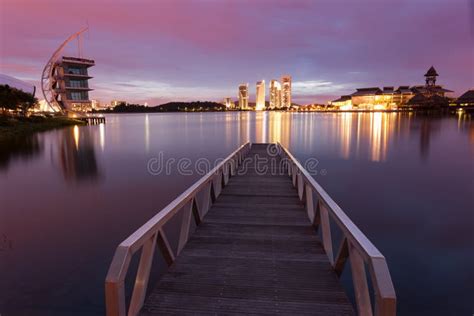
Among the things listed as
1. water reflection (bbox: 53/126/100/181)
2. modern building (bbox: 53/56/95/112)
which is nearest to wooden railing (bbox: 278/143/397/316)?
water reflection (bbox: 53/126/100/181)

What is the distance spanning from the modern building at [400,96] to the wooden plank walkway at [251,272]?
136 metres

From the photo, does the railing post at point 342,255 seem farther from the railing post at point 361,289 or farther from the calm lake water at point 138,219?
the calm lake water at point 138,219

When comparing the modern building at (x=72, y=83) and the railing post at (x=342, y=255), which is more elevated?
the modern building at (x=72, y=83)

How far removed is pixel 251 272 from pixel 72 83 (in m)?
80.1

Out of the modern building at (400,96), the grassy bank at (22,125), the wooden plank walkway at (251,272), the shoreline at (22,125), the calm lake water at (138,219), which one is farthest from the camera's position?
the modern building at (400,96)

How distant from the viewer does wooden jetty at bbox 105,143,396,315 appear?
280 cm

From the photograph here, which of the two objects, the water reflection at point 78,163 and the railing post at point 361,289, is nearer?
the railing post at point 361,289

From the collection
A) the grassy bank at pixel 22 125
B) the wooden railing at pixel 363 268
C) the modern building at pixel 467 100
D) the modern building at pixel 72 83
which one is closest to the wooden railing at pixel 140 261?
the wooden railing at pixel 363 268

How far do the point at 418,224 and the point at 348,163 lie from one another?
10.9 m

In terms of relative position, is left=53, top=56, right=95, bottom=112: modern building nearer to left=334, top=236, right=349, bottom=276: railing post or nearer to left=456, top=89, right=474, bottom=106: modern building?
left=334, top=236, right=349, bottom=276: railing post

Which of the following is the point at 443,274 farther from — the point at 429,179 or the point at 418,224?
the point at 429,179

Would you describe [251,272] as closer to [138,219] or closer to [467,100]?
[138,219]

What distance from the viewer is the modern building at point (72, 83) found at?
68438 mm

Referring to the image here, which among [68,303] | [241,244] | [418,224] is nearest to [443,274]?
[418,224]
